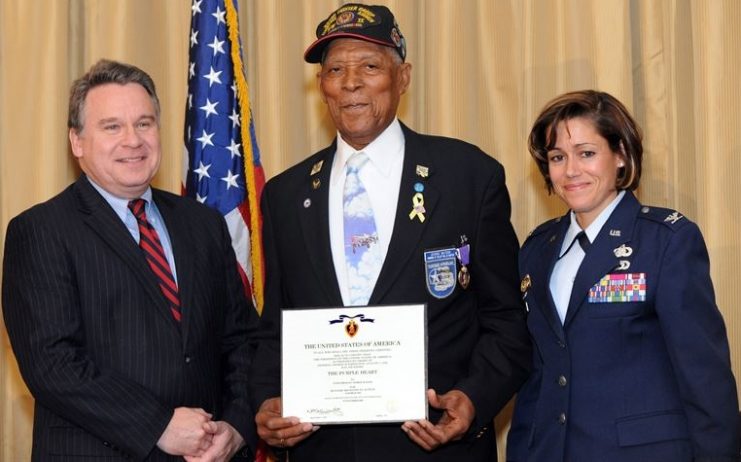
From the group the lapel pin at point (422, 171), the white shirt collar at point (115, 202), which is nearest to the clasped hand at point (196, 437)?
the white shirt collar at point (115, 202)

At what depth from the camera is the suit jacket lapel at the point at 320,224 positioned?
10.3 feet

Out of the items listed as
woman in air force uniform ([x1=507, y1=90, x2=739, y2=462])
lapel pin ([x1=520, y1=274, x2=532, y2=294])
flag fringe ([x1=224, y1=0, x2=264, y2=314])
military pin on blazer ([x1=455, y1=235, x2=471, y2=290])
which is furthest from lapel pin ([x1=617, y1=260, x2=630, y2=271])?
flag fringe ([x1=224, y1=0, x2=264, y2=314])

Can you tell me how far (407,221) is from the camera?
3135 millimetres

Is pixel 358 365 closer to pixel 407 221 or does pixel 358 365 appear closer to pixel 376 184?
pixel 407 221

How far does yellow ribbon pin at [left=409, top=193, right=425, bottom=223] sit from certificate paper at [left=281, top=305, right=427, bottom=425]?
0.40m

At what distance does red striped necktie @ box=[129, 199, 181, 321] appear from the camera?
10.2 ft

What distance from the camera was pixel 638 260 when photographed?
9.66 feet

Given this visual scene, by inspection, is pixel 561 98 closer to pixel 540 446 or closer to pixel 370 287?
pixel 370 287

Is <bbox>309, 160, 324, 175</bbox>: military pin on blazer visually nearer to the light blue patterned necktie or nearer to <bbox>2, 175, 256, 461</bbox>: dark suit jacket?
the light blue patterned necktie

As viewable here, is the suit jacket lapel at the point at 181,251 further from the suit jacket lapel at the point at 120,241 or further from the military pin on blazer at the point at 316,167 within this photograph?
the military pin on blazer at the point at 316,167

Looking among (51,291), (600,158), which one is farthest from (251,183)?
(600,158)

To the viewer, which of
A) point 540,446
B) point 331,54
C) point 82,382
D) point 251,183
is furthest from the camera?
point 251,183

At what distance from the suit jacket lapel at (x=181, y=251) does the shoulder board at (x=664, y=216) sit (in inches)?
58.1

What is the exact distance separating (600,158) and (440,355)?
2.67 feet
